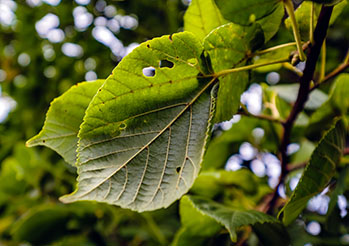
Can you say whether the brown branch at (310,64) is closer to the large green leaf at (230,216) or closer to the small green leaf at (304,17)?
the small green leaf at (304,17)

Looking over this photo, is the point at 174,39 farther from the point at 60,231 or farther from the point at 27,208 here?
the point at 27,208

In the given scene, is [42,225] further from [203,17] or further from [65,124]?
[203,17]

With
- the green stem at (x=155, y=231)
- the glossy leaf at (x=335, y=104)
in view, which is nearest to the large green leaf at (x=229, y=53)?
the glossy leaf at (x=335, y=104)

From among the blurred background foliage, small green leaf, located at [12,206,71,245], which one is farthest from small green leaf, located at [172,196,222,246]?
small green leaf, located at [12,206,71,245]

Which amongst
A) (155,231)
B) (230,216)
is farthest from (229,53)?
(155,231)

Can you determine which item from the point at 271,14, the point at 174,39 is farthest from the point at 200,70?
the point at 271,14
